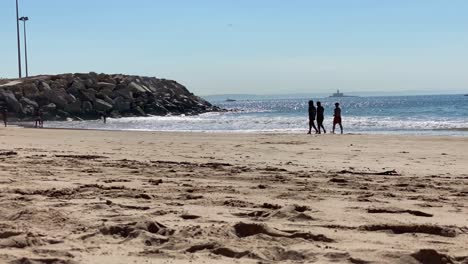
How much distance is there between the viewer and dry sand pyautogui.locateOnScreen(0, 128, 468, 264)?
410cm

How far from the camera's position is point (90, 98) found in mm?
45812

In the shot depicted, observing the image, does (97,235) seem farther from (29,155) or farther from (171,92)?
(171,92)

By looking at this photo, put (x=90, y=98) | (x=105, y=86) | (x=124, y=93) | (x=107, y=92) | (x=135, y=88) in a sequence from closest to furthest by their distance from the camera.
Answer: (x=90, y=98)
(x=107, y=92)
(x=105, y=86)
(x=124, y=93)
(x=135, y=88)

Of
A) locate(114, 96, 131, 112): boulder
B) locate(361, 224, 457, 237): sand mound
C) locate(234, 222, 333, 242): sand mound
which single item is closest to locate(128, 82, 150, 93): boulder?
locate(114, 96, 131, 112): boulder

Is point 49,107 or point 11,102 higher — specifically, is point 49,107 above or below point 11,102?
below

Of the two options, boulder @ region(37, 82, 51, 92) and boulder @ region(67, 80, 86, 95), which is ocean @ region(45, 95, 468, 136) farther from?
boulder @ region(37, 82, 51, 92)

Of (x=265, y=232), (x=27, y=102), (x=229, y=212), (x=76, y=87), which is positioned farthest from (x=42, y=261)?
(x=76, y=87)

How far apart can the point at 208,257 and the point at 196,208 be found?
5.34 feet

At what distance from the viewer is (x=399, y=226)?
4820 millimetres

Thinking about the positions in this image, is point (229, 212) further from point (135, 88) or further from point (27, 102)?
point (135, 88)

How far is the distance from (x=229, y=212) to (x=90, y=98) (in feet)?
138

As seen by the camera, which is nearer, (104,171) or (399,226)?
(399,226)

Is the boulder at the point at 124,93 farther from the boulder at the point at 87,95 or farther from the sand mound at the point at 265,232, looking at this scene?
the sand mound at the point at 265,232

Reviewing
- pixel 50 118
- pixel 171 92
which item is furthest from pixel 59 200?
pixel 171 92
